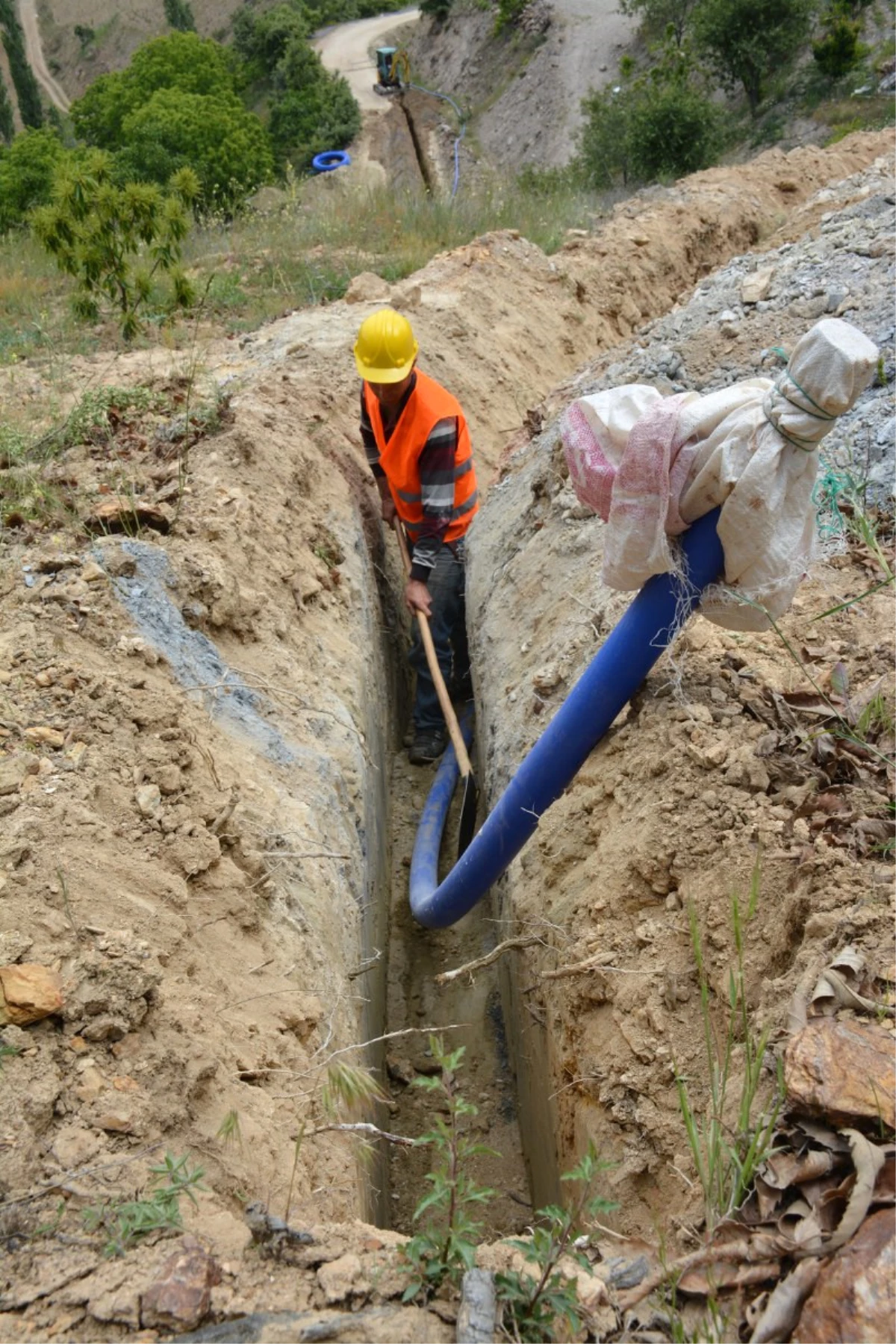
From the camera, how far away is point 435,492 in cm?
517

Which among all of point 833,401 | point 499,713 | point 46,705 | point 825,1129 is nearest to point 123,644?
point 46,705

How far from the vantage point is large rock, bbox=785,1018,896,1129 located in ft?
5.68

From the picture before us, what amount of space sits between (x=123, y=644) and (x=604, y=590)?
1.97m

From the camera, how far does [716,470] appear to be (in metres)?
2.42

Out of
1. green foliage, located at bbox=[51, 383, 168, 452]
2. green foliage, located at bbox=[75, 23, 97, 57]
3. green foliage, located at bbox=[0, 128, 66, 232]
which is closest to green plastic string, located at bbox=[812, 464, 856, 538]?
green foliage, located at bbox=[51, 383, 168, 452]

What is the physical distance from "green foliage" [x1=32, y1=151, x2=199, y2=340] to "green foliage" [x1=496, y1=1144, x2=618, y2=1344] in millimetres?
6174

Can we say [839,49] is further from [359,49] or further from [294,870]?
[294,870]

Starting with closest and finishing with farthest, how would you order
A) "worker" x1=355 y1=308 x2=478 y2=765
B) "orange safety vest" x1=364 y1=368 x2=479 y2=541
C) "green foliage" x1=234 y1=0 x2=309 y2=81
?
"worker" x1=355 y1=308 x2=478 y2=765 → "orange safety vest" x1=364 y1=368 x2=479 y2=541 → "green foliage" x1=234 y1=0 x2=309 y2=81

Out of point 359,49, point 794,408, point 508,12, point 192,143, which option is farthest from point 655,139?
point 359,49

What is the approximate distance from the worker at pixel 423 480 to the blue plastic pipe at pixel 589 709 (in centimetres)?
203

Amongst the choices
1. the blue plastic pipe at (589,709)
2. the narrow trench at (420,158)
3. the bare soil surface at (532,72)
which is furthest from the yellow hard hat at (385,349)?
the bare soil surface at (532,72)

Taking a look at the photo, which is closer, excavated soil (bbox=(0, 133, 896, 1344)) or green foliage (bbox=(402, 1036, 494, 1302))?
green foliage (bbox=(402, 1036, 494, 1302))

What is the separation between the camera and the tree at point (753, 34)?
2309 cm

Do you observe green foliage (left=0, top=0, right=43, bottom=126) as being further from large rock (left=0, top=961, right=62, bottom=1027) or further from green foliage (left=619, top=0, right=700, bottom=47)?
large rock (left=0, top=961, right=62, bottom=1027)
